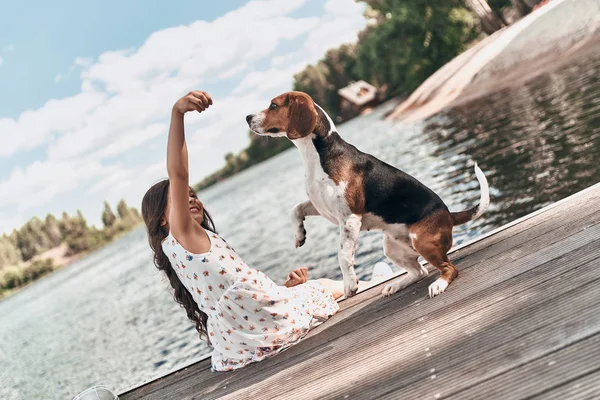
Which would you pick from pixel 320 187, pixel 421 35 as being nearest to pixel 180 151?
pixel 320 187

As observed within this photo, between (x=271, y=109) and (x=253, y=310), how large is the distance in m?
1.41

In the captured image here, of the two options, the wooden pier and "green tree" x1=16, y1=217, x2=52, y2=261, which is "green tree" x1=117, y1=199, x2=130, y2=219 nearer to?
"green tree" x1=16, y1=217, x2=52, y2=261

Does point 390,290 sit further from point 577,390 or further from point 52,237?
point 52,237

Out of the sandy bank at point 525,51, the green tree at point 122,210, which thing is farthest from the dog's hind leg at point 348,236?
the green tree at point 122,210

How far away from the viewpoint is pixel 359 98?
64.7 meters

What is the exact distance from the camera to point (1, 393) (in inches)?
547

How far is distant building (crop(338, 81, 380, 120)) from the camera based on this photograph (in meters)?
64.1

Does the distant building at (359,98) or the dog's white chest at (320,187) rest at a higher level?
the distant building at (359,98)

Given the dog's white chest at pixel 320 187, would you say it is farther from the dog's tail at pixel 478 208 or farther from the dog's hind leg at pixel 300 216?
the dog's tail at pixel 478 208

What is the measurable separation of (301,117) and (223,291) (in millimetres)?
1332

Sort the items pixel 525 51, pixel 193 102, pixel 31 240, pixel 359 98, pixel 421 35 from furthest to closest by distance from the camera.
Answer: pixel 31 240
pixel 359 98
pixel 421 35
pixel 525 51
pixel 193 102

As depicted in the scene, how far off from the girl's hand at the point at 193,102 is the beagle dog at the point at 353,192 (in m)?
0.49

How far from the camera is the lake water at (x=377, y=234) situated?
10.1 m

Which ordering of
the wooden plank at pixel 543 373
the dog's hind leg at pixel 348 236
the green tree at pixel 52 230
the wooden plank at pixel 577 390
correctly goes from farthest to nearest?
the green tree at pixel 52 230
the dog's hind leg at pixel 348 236
the wooden plank at pixel 543 373
the wooden plank at pixel 577 390
